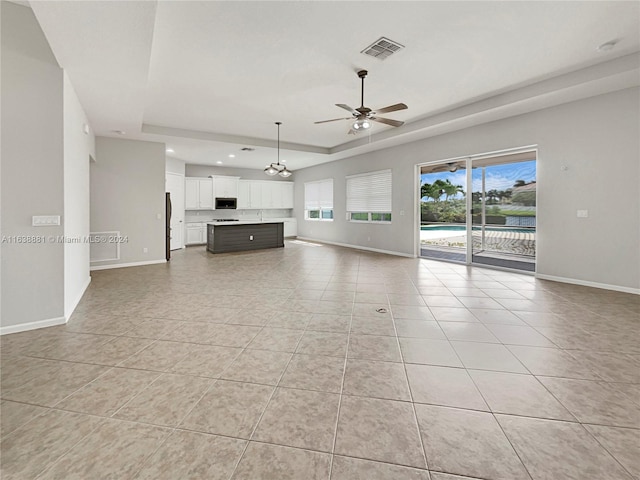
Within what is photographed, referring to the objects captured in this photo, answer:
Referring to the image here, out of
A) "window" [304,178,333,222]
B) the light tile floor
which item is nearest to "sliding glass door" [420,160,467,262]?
Result: the light tile floor

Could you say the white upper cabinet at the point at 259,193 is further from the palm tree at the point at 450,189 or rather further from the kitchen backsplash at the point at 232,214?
the palm tree at the point at 450,189

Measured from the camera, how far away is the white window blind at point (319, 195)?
10477 millimetres

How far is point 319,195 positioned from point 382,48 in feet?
24.7

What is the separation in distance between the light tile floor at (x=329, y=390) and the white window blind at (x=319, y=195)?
6844 mm

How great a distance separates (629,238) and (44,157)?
288 inches

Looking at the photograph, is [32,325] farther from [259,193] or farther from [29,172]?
[259,193]

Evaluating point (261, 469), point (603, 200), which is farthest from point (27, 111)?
point (603, 200)

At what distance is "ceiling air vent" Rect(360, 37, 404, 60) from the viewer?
Answer: 3369 millimetres

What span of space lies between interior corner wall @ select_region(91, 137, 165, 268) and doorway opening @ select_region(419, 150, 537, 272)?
6.25m

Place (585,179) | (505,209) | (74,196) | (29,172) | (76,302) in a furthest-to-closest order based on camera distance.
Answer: (505,209) < (585,179) < (76,302) < (74,196) < (29,172)

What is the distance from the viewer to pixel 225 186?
1084 cm

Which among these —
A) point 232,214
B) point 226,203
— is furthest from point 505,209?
point 232,214

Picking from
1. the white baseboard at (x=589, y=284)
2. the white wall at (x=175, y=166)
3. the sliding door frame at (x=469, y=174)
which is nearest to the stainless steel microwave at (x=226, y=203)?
the white wall at (x=175, y=166)

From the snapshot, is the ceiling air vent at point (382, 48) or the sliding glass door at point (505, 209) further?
the sliding glass door at point (505, 209)
